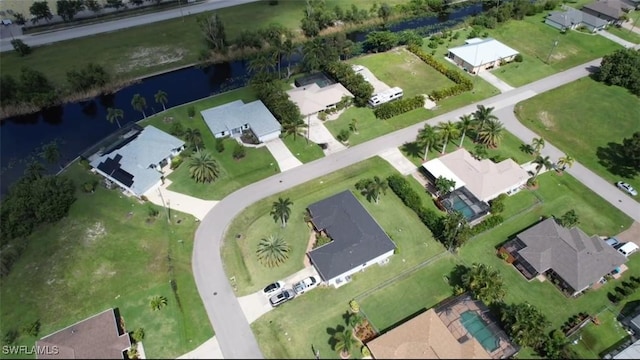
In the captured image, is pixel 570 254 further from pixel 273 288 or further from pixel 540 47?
pixel 540 47

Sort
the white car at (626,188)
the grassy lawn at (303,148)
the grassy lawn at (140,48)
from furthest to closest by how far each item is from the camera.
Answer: the grassy lawn at (140,48), the grassy lawn at (303,148), the white car at (626,188)

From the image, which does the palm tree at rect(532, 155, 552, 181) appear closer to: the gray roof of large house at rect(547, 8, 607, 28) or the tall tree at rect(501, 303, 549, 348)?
the tall tree at rect(501, 303, 549, 348)

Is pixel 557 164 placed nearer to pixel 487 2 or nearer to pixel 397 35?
pixel 397 35

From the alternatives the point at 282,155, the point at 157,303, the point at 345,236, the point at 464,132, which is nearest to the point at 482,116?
the point at 464,132

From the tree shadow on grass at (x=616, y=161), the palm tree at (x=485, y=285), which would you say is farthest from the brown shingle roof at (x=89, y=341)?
the tree shadow on grass at (x=616, y=161)

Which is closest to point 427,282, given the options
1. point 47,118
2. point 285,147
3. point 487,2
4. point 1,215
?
point 285,147

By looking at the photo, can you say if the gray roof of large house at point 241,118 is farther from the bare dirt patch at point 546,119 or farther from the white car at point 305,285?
the bare dirt patch at point 546,119
